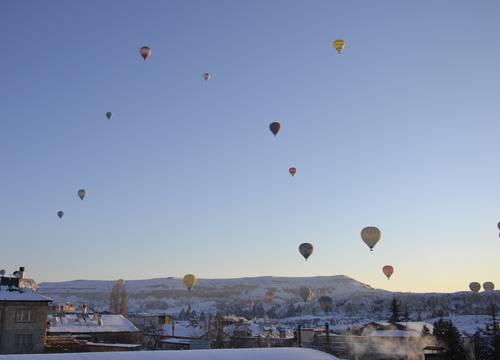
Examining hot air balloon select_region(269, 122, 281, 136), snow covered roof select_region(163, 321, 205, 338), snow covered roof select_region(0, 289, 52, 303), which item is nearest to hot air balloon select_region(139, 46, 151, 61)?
hot air balloon select_region(269, 122, 281, 136)

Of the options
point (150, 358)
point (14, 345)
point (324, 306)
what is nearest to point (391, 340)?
point (14, 345)

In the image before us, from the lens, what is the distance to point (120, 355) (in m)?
14.7

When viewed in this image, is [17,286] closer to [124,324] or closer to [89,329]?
[89,329]

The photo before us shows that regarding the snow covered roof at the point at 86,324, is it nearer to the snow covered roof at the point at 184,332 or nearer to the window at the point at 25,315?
the snow covered roof at the point at 184,332

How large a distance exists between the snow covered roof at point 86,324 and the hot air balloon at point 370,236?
33.7 metres

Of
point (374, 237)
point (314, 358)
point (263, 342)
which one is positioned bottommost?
point (263, 342)

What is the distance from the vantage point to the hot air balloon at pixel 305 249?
179 ft

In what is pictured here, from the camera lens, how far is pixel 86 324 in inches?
2480

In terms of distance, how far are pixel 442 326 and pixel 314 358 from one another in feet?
124

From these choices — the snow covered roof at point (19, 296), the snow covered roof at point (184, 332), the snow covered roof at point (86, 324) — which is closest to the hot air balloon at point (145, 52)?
the snow covered roof at point (19, 296)

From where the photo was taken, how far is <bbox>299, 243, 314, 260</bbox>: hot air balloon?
5452 centimetres

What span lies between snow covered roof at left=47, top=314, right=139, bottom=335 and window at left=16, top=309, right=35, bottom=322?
46.5 ft

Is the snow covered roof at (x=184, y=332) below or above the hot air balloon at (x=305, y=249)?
below

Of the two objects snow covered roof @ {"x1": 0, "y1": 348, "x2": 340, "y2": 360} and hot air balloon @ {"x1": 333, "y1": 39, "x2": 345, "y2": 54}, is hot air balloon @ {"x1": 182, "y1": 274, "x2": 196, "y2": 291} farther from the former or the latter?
snow covered roof @ {"x1": 0, "y1": 348, "x2": 340, "y2": 360}
